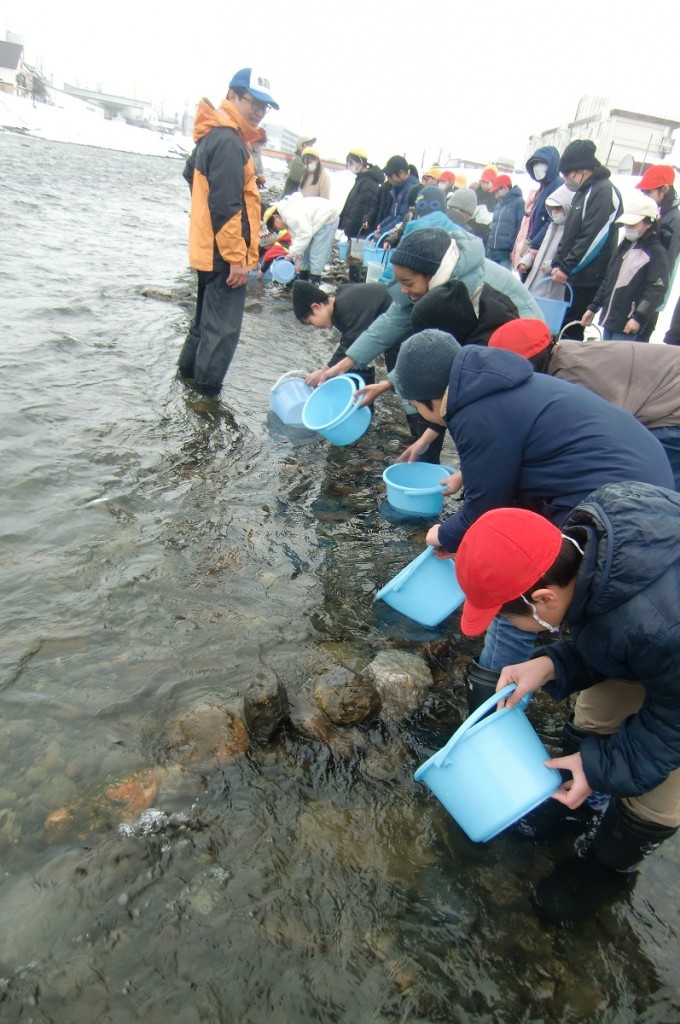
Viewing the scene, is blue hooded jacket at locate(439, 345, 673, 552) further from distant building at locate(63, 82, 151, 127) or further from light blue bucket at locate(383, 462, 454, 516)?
distant building at locate(63, 82, 151, 127)

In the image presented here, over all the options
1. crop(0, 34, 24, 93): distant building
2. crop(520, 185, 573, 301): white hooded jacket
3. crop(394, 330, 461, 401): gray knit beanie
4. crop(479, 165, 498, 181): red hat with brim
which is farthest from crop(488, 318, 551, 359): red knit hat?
crop(0, 34, 24, 93): distant building

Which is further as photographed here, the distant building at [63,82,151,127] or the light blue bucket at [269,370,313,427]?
the distant building at [63,82,151,127]

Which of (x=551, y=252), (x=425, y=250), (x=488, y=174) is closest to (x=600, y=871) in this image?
(x=425, y=250)

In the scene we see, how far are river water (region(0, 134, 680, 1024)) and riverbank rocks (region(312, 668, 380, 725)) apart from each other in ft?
0.26

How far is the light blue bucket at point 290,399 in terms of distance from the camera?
5.01m

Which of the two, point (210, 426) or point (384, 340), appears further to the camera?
point (210, 426)

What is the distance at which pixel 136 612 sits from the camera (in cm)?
294

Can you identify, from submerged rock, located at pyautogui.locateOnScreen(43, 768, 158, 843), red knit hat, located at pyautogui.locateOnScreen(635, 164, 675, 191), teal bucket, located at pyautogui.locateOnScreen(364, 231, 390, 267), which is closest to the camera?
submerged rock, located at pyautogui.locateOnScreen(43, 768, 158, 843)

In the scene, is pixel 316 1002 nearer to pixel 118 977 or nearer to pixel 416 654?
pixel 118 977

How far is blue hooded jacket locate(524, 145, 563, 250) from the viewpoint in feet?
20.9

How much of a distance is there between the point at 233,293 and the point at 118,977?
13.8 ft

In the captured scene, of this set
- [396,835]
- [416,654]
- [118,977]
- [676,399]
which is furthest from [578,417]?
[118,977]

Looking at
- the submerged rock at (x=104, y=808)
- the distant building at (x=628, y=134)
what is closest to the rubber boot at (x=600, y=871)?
the submerged rock at (x=104, y=808)

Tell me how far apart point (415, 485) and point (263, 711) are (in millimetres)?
1972
